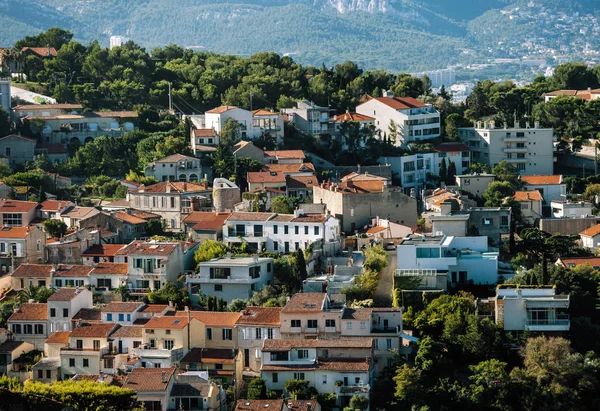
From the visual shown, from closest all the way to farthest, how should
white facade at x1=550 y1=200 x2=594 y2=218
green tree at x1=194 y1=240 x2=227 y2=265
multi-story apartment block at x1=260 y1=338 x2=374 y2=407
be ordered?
multi-story apartment block at x1=260 y1=338 x2=374 y2=407
green tree at x1=194 y1=240 x2=227 y2=265
white facade at x1=550 y1=200 x2=594 y2=218

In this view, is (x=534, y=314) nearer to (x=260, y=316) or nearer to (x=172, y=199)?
(x=260, y=316)

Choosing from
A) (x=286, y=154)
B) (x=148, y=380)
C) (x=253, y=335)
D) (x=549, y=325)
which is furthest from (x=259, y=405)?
(x=286, y=154)

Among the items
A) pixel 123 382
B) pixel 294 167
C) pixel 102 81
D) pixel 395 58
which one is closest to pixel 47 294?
pixel 123 382

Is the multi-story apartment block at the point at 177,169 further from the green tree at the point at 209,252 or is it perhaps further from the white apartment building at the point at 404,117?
the green tree at the point at 209,252

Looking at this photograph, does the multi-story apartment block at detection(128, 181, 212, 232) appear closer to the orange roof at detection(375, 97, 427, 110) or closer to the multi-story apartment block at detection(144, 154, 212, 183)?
the multi-story apartment block at detection(144, 154, 212, 183)

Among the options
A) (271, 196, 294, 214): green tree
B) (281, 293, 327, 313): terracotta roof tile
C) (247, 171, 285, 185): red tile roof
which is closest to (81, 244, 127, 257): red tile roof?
(271, 196, 294, 214): green tree

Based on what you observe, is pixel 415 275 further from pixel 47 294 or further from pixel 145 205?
pixel 145 205

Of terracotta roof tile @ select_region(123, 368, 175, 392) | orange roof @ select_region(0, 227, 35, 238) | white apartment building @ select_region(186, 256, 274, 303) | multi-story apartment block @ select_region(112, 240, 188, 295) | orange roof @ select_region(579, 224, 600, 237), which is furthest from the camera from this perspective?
orange roof @ select_region(579, 224, 600, 237)
